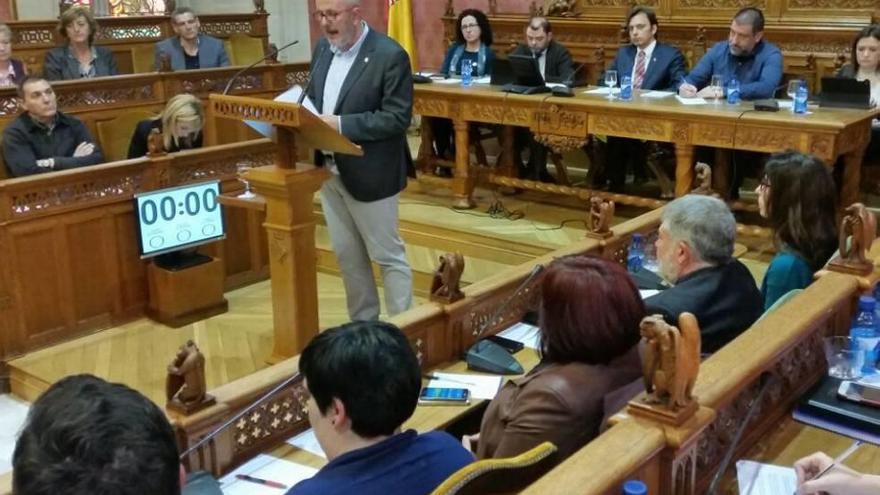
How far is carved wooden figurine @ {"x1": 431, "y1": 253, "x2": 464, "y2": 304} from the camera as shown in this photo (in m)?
2.76

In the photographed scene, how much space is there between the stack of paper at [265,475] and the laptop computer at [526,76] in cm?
388

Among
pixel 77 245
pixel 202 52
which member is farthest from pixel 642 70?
pixel 77 245

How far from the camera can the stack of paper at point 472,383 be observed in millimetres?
2555

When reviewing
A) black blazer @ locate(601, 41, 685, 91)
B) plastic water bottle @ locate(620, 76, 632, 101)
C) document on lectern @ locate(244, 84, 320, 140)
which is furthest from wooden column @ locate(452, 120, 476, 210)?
document on lectern @ locate(244, 84, 320, 140)

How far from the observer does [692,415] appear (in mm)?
1790

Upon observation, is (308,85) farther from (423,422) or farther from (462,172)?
(462,172)

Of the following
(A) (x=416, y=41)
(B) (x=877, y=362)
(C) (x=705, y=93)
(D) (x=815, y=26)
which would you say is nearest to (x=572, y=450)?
(B) (x=877, y=362)

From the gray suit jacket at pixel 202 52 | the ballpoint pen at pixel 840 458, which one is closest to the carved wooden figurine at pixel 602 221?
the ballpoint pen at pixel 840 458

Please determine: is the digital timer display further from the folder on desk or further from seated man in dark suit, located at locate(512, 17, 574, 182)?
the folder on desk

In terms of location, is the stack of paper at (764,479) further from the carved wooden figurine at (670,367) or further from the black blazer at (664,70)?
the black blazer at (664,70)

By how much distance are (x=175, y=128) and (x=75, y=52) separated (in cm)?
213

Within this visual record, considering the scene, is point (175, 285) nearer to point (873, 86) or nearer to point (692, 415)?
point (692, 415)

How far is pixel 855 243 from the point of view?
8.86ft

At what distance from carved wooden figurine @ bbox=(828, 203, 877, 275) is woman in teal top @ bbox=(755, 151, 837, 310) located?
13 centimetres
